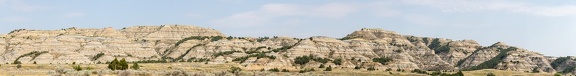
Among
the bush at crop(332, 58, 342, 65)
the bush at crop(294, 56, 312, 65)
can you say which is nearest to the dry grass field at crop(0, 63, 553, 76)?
the bush at crop(294, 56, 312, 65)

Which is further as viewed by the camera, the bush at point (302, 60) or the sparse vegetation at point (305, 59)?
the sparse vegetation at point (305, 59)

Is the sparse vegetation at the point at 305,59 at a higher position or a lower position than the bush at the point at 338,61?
higher

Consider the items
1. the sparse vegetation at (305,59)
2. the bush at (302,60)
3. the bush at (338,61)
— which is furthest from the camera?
the bush at (338,61)

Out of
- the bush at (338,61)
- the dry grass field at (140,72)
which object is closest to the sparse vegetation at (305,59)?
the bush at (338,61)

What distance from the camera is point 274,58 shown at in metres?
166

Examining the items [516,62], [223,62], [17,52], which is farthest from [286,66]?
[17,52]

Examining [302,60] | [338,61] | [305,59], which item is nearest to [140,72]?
[302,60]

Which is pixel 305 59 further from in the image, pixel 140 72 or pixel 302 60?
pixel 140 72

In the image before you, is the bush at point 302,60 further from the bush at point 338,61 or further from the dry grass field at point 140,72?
the dry grass field at point 140,72

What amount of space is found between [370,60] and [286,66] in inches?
1369

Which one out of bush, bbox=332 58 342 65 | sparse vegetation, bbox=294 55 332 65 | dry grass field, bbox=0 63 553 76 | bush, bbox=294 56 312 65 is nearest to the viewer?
dry grass field, bbox=0 63 553 76

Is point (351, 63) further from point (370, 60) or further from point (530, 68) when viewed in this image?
point (530, 68)

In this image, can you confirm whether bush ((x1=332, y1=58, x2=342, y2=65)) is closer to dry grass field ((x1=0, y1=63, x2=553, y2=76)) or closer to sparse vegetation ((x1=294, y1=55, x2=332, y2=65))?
sparse vegetation ((x1=294, y1=55, x2=332, y2=65))

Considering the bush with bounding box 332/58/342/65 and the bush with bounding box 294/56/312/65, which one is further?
the bush with bounding box 332/58/342/65
